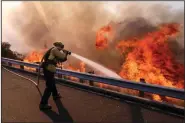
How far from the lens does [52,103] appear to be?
8.87 m

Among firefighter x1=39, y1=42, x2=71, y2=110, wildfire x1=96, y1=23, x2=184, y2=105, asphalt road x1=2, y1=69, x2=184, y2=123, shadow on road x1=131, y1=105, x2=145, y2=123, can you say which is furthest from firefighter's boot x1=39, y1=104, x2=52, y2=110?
wildfire x1=96, y1=23, x2=184, y2=105

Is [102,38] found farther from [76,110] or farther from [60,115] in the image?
[60,115]

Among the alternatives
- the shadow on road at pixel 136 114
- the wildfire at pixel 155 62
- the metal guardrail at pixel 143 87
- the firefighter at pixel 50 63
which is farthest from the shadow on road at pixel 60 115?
the wildfire at pixel 155 62

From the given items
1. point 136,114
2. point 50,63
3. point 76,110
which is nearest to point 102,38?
point 50,63

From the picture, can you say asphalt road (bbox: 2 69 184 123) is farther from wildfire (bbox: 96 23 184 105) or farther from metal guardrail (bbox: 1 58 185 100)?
wildfire (bbox: 96 23 184 105)

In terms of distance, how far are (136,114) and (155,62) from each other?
13.6 meters

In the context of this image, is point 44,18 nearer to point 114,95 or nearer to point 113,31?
point 113,31

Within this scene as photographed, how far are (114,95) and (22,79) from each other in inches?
227

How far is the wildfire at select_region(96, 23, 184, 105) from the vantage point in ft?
62.6

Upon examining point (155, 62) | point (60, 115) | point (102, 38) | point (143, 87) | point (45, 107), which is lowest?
point (60, 115)

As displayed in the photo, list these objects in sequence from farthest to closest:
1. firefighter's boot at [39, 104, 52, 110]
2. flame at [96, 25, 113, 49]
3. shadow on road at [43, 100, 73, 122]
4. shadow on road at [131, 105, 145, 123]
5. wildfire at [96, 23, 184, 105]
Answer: flame at [96, 25, 113, 49], wildfire at [96, 23, 184, 105], firefighter's boot at [39, 104, 52, 110], shadow on road at [43, 100, 73, 122], shadow on road at [131, 105, 145, 123]

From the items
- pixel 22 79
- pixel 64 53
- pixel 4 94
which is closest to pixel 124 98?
pixel 64 53

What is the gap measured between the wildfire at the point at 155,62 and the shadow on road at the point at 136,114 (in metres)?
9.83

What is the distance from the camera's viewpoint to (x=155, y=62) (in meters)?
20.7
